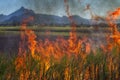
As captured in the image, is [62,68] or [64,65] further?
[64,65]

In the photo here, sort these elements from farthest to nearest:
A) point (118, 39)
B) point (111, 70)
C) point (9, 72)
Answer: point (118, 39) < point (111, 70) < point (9, 72)

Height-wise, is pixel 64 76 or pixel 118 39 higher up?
pixel 118 39

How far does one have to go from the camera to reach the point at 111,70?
11.8 meters

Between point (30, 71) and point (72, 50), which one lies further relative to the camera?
point (72, 50)

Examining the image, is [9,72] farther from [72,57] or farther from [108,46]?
[108,46]

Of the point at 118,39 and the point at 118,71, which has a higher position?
the point at 118,39

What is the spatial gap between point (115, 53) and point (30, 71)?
3.63 m

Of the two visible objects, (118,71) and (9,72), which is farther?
(118,71)

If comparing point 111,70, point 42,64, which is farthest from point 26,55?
point 111,70

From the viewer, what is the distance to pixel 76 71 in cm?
1084

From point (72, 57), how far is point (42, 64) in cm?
130

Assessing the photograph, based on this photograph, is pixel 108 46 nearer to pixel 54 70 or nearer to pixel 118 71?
pixel 118 71

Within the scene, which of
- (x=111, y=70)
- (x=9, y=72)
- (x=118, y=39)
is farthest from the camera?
(x=118, y=39)

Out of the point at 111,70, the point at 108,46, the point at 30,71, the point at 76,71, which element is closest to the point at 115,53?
the point at 108,46
